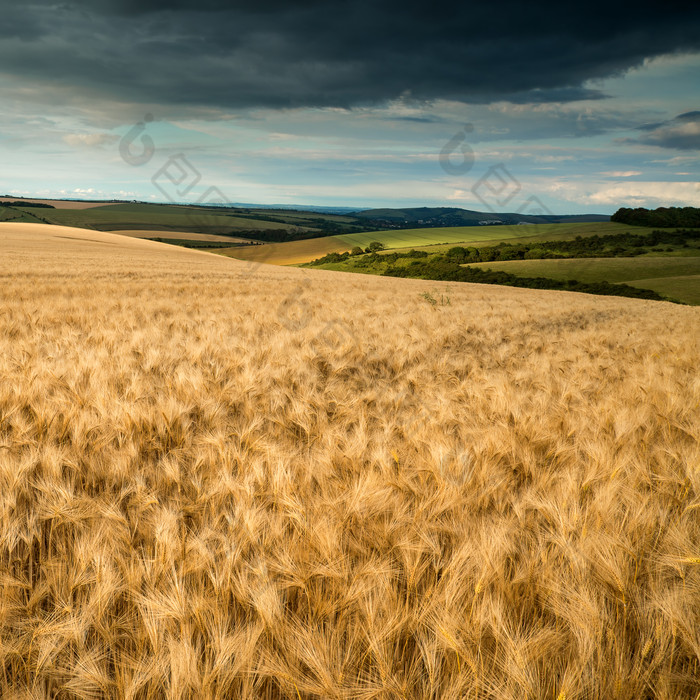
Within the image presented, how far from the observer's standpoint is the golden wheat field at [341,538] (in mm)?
1012

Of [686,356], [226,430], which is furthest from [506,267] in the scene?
[226,430]

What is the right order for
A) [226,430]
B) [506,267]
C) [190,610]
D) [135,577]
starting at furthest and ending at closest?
[506,267] < [226,430] < [135,577] < [190,610]

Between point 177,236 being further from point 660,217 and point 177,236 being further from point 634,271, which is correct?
point 660,217

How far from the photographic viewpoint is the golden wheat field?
1012mm

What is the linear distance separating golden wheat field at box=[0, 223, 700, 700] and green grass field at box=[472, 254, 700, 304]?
4791 centimetres

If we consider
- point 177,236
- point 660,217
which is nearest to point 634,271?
point 660,217

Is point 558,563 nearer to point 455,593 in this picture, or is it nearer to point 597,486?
point 455,593

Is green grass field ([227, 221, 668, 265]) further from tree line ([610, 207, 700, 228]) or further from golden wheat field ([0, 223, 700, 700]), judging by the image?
golden wheat field ([0, 223, 700, 700])

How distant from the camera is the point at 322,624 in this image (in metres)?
1.19

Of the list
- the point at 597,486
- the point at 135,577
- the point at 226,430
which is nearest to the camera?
the point at 135,577

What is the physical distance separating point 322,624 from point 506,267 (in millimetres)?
60169

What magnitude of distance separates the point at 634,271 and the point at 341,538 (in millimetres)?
59039

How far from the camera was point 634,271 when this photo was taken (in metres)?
48.9

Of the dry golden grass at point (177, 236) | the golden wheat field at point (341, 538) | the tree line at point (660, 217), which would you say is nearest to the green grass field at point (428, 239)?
the tree line at point (660, 217)
